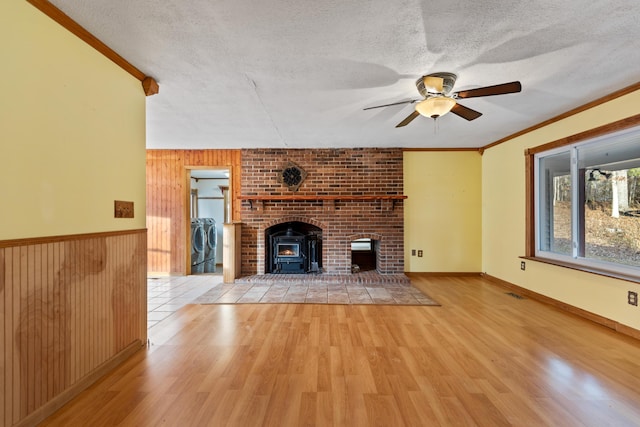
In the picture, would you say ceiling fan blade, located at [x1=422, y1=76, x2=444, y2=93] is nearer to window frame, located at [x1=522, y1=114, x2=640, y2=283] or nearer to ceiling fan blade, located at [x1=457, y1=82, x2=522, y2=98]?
ceiling fan blade, located at [x1=457, y1=82, x2=522, y2=98]

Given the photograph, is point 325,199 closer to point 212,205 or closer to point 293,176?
point 293,176

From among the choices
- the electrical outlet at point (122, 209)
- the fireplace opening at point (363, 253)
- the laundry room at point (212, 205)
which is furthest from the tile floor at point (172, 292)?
the fireplace opening at point (363, 253)

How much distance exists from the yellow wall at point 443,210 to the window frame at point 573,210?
1.08 m

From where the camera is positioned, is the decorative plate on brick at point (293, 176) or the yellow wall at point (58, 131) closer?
the yellow wall at point (58, 131)

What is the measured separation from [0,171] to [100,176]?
0.59 metres

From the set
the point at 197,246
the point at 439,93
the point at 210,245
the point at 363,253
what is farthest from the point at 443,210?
the point at 210,245

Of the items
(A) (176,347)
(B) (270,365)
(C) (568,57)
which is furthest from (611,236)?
(A) (176,347)

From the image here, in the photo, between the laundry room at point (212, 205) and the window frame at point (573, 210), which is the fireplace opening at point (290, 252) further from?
the window frame at point (573, 210)

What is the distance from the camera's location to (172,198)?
197 inches

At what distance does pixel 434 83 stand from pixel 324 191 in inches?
112

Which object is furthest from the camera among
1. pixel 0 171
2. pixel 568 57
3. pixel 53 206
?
pixel 568 57

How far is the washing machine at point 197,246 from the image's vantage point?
5.48 meters

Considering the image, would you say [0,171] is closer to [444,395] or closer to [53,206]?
[53,206]

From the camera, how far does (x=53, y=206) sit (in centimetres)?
159
